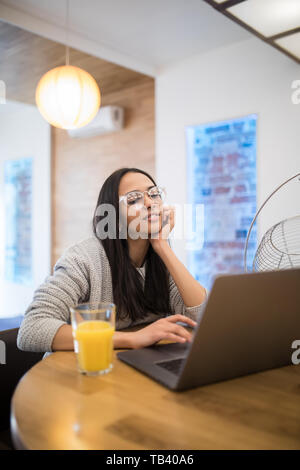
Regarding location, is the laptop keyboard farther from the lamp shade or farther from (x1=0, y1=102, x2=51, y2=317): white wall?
(x1=0, y1=102, x2=51, y2=317): white wall

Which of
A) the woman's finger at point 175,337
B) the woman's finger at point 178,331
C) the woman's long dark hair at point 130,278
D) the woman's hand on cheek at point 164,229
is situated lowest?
the woman's finger at point 175,337

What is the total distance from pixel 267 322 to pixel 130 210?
744 millimetres

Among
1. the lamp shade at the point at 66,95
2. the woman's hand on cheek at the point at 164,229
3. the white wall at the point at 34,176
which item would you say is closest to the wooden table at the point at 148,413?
the woman's hand on cheek at the point at 164,229

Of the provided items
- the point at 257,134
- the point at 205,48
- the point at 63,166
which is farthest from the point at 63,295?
the point at 63,166

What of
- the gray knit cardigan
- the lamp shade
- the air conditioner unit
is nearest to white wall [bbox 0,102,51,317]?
the air conditioner unit

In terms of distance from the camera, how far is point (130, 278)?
54.8 inches

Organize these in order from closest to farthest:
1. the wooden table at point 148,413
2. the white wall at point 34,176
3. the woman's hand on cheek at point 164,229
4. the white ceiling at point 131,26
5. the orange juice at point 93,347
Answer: the wooden table at point 148,413 → the orange juice at point 93,347 → the woman's hand on cheek at point 164,229 → the white ceiling at point 131,26 → the white wall at point 34,176

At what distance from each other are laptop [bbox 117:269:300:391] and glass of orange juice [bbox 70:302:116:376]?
77 mm

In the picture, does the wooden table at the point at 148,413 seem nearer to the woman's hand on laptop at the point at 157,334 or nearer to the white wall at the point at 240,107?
the woman's hand on laptop at the point at 157,334

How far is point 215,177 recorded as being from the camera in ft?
11.4

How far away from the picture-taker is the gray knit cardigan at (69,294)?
1.04 m

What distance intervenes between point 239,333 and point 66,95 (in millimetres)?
1957

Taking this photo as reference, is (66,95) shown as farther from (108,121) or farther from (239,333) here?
(239,333)

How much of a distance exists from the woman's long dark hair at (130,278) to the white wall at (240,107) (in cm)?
166
